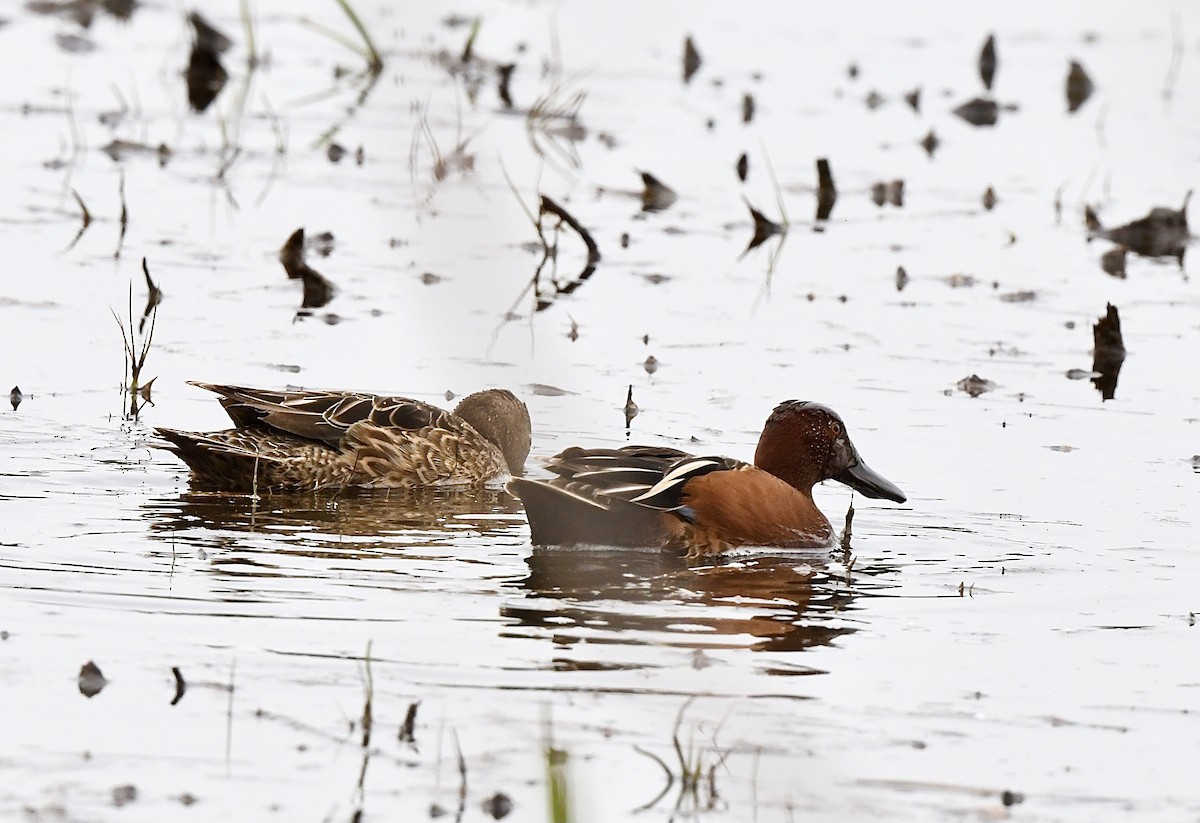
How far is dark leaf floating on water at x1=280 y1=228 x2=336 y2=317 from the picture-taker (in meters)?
10.1

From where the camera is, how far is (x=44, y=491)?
263 inches

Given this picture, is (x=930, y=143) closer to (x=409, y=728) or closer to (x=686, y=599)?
(x=686, y=599)

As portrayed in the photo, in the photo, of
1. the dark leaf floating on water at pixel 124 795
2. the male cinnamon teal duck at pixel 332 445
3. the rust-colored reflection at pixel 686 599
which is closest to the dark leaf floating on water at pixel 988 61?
the male cinnamon teal duck at pixel 332 445

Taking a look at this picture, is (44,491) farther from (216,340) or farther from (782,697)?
(782,697)

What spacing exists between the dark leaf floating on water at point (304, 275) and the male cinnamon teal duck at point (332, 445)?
2141mm

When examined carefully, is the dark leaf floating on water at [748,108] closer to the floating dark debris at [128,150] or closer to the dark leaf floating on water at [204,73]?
the dark leaf floating on water at [204,73]

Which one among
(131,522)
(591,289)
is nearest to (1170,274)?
(591,289)

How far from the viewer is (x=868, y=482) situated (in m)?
7.15

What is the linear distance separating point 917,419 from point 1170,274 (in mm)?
4286

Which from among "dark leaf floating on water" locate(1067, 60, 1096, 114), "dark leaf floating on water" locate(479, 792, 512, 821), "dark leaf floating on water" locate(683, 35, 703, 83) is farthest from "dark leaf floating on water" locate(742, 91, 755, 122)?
"dark leaf floating on water" locate(479, 792, 512, 821)

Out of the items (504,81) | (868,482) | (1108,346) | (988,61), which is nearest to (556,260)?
(1108,346)

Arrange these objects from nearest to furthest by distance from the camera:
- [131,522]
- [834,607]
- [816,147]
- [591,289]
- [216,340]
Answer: [834,607]
[131,522]
[216,340]
[591,289]
[816,147]

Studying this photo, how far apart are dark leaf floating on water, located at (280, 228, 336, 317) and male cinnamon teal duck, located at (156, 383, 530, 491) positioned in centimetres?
214

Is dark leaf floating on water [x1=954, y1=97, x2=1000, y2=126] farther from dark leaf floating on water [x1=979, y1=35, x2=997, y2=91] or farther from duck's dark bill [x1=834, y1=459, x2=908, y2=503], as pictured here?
duck's dark bill [x1=834, y1=459, x2=908, y2=503]
